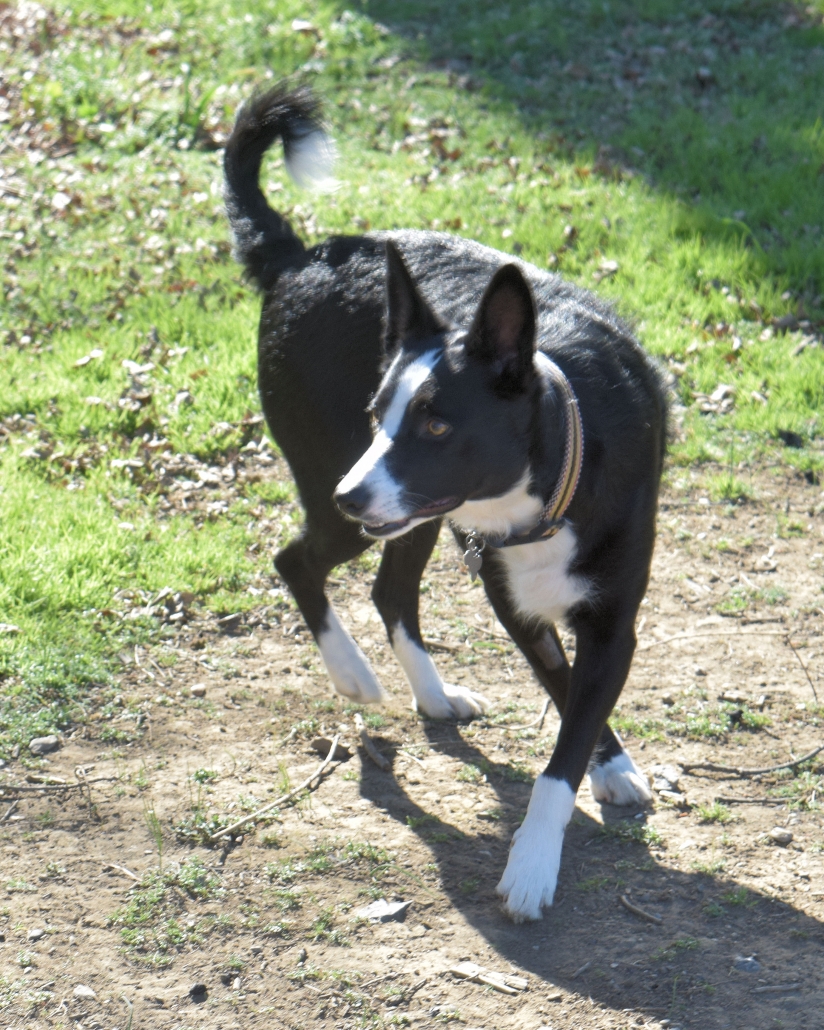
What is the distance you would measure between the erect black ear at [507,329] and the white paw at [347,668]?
128cm

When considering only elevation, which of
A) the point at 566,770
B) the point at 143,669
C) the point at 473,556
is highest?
the point at 473,556

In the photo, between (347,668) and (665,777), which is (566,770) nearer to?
(665,777)

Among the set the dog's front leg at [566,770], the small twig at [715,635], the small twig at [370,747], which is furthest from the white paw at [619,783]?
the small twig at [715,635]

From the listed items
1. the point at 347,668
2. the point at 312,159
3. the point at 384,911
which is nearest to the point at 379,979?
the point at 384,911

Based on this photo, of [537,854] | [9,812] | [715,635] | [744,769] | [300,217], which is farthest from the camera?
[300,217]

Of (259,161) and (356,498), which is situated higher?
(259,161)

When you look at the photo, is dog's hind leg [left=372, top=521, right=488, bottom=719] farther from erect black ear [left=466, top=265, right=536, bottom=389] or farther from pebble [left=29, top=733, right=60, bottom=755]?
pebble [left=29, top=733, right=60, bottom=755]

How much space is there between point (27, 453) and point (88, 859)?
2458 mm

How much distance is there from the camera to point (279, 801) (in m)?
3.21

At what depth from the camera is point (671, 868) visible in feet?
9.61

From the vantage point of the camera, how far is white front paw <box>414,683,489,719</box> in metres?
3.62

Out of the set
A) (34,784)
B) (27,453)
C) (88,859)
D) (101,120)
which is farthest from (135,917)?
(101,120)

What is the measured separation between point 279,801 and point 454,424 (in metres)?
1.28

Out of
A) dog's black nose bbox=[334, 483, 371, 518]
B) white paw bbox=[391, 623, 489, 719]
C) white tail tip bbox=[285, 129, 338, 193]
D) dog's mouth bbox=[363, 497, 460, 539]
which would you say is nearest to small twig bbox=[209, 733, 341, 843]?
white paw bbox=[391, 623, 489, 719]
